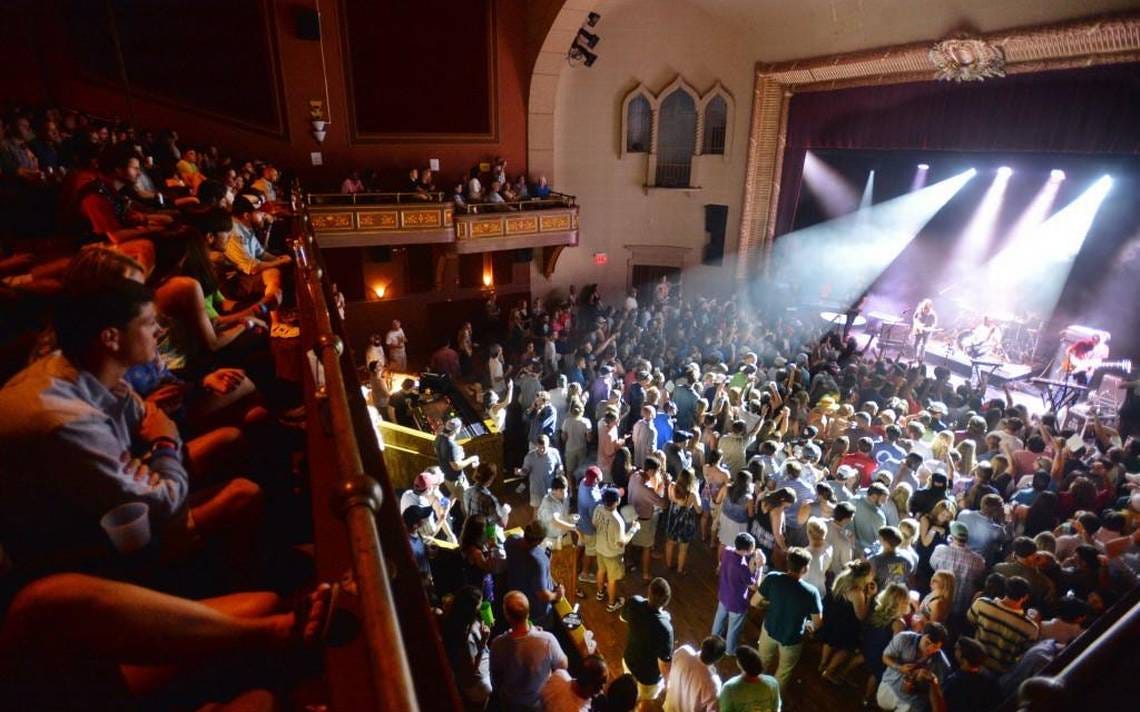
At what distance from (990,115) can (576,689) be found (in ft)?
38.9

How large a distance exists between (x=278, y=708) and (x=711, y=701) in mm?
2977

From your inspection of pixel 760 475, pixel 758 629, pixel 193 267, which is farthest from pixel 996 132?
pixel 193 267

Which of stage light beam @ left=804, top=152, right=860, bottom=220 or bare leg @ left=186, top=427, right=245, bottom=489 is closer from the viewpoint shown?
bare leg @ left=186, top=427, right=245, bottom=489

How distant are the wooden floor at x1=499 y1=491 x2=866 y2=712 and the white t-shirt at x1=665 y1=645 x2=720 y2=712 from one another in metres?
1.56

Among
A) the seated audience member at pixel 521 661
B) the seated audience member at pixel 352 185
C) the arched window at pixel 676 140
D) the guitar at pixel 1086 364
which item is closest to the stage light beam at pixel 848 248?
the arched window at pixel 676 140

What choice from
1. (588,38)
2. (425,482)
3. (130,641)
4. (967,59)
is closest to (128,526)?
(130,641)

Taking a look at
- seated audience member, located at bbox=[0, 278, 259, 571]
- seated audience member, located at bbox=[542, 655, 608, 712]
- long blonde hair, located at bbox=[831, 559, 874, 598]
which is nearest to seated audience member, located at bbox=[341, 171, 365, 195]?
seated audience member, located at bbox=[542, 655, 608, 712]

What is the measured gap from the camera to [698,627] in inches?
221

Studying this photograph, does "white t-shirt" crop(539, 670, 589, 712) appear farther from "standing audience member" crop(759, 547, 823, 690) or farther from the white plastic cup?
the white plastic cup

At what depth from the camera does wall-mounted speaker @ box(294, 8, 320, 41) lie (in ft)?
37.9

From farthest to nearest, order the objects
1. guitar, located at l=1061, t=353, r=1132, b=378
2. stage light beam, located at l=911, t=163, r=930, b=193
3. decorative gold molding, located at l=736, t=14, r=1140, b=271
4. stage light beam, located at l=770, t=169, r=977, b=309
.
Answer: stage light beam, located at l=770, t=169, r=977, b=309 < stage light beam, located at l=911, t=163, r=930, b=193 < guitar, located at l=1061, t=353, r=1132, b=378 < decorative gold molding, located at l=736, t=14, r=1140, b=271

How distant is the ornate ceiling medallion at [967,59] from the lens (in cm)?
949

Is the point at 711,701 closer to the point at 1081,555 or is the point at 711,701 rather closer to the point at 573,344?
the point at 1081,555

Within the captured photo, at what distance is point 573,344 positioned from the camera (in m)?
13.5
